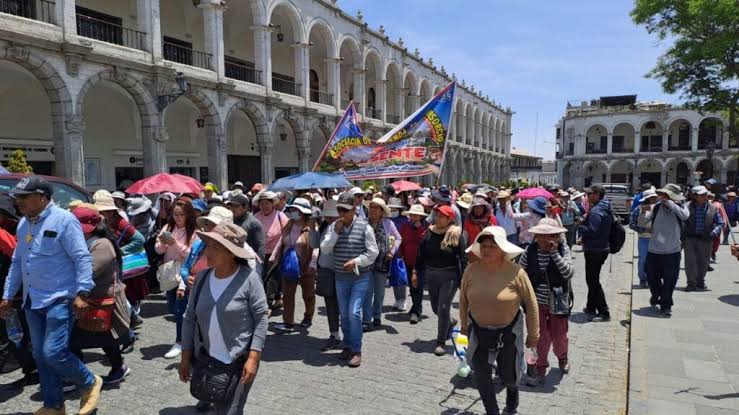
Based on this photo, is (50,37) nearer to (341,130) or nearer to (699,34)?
(341,130)

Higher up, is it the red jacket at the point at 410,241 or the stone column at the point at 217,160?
the stone column at the point at 217,160

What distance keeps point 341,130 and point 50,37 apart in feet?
26.0

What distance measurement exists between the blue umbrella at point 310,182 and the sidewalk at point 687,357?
5542 mm

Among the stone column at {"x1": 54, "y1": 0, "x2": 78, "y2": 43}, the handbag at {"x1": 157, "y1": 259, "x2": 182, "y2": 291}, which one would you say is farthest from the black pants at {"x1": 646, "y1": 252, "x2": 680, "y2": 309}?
the stone column at {"x1": 54, "y1": 0, "x2": 78, "y2": 43}

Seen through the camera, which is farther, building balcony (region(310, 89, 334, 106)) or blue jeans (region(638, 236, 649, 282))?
building balcony (region(310, 89, 334, 106))

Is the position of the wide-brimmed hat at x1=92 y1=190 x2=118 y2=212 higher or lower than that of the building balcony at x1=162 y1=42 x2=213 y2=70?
lower

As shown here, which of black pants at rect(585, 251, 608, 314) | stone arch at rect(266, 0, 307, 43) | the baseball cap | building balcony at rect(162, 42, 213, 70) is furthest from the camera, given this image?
stone arch at rect(266, 0, 307, 43)

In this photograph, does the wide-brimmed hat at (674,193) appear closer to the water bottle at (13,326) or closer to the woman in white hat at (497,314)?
the woman in white hat at (497,314)

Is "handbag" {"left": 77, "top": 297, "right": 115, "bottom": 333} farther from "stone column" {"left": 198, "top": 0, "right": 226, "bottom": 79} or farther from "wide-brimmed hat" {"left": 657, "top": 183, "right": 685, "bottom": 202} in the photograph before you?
"stone column" {"left": 198, "top": 0, "right": 226, "bottom": 79}

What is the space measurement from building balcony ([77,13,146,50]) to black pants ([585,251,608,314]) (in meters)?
13.9

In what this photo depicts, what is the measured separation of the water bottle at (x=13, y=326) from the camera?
4.04 m

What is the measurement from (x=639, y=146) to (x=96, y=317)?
186ft

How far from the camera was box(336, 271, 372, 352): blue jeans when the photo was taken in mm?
4945

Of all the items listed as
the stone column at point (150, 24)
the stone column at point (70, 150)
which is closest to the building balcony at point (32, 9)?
the stone column at point (150, 24)
